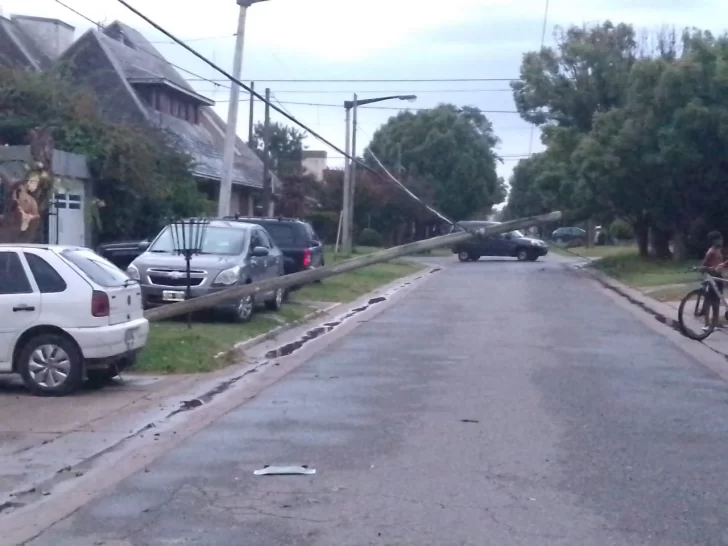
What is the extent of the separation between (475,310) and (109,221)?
9174 mm

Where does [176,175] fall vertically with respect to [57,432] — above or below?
above

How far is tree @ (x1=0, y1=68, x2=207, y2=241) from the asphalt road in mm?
11684

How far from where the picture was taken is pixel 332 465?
9.27 metres

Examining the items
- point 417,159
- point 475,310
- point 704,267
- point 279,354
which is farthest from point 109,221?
point 417,159

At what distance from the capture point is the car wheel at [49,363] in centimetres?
1264

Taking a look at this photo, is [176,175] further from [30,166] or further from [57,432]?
[57,432]

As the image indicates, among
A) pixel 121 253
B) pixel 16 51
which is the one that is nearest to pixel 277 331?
pixel 121 253

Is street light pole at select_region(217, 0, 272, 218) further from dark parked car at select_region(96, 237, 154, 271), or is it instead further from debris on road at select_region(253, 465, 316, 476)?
debris on road at select_region(253, 465, 316, 476)

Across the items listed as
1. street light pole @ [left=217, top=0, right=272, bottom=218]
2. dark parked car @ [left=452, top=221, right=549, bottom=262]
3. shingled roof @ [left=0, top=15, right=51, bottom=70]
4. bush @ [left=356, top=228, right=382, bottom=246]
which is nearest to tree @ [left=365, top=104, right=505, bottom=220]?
bush @ [left=356, top=228, right=382, bottom=246]

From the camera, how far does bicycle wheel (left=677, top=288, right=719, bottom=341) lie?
19.5m

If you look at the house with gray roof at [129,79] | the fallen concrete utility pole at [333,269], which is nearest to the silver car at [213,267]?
the fallen concrete utility pole at [333,269]

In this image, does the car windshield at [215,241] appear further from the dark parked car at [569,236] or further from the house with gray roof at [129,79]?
the dark parked car at [569,236]

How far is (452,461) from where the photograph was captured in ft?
30.9

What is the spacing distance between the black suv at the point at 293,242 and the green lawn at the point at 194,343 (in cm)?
492
